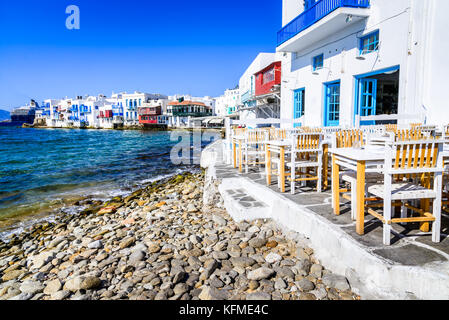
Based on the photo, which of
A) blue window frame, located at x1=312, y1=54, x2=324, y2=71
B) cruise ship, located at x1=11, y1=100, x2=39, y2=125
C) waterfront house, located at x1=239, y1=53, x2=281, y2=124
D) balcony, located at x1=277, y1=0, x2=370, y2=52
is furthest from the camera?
cruise ship, located at x1=11, y1=100, x2=39, y2=125

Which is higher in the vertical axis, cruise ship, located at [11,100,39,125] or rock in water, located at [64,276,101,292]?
cruise ship, located at [11,100,39,125]

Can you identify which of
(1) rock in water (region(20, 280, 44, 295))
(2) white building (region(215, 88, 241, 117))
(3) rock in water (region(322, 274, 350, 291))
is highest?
(2) white building (region(215, 88, 241, 117))

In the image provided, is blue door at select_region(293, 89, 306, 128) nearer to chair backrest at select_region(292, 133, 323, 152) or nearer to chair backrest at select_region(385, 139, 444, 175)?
chair backrest at select_region(292, 133, 323, 152)

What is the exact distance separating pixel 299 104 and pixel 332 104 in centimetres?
265

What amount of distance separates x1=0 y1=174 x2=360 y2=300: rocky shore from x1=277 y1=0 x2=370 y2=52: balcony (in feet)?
23.7

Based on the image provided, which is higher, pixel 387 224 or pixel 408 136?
pixel 408 136

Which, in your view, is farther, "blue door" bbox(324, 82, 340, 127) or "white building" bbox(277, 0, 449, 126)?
"blue door" bbox(324, 82, 340, 127)

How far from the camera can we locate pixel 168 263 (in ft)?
11.0

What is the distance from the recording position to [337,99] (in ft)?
33.9

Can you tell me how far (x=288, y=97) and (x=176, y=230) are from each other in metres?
11.1

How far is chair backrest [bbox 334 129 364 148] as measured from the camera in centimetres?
379

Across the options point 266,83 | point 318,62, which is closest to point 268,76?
point 266,83

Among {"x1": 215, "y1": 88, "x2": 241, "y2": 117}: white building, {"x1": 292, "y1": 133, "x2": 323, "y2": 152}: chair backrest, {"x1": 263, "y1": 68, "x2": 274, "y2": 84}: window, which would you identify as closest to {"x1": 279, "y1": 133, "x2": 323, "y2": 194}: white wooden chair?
{"x1": 292, "y1": 133, "x2": 323, "y2": 152}: chair backrest

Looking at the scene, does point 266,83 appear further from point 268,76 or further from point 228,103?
point 228,103
